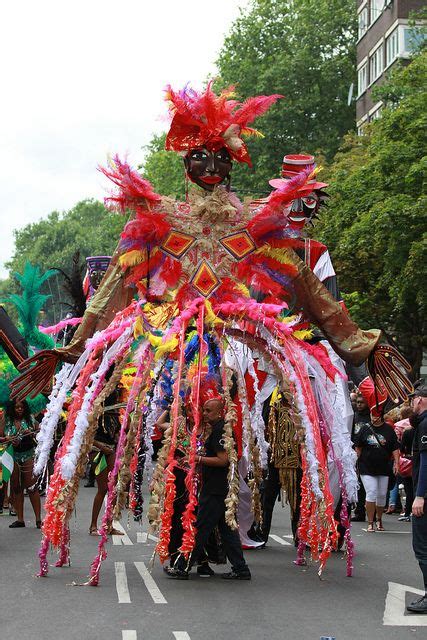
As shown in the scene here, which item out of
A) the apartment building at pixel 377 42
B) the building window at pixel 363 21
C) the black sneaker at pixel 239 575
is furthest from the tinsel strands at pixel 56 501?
the building window at pixel 363 21

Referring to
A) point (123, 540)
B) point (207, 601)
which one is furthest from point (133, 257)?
point (123, 540)

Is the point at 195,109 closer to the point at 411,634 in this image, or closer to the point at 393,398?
the point at 393,398

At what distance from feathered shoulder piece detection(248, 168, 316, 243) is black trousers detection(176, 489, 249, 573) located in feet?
6.72

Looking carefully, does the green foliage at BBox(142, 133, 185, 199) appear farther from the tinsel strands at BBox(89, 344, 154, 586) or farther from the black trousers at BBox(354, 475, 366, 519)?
the tinsel strands at BBox(89, 344, 154, 586)

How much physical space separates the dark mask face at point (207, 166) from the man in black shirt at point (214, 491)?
1.76m

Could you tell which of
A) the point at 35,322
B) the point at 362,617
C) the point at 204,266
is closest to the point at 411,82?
the point at 35,322

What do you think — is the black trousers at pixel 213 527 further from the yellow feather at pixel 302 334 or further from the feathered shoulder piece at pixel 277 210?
the feathered shoulder piece at pixel 277 210

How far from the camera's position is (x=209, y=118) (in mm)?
10117

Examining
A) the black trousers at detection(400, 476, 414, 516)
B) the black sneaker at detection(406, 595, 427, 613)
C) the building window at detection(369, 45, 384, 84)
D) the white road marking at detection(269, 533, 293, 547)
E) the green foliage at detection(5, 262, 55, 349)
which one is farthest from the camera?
the building window at detection(369, 45, 384, 84)

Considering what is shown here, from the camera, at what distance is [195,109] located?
1005cm

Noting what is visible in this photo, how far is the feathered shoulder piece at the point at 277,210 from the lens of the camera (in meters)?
9.97

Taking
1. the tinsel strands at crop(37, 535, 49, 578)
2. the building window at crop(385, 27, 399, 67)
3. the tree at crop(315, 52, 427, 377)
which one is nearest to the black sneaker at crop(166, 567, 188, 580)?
the tinsel strands at crop(37, 535, 49, 578)

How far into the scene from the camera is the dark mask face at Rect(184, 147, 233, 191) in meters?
10.2

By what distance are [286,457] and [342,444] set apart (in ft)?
6.02
